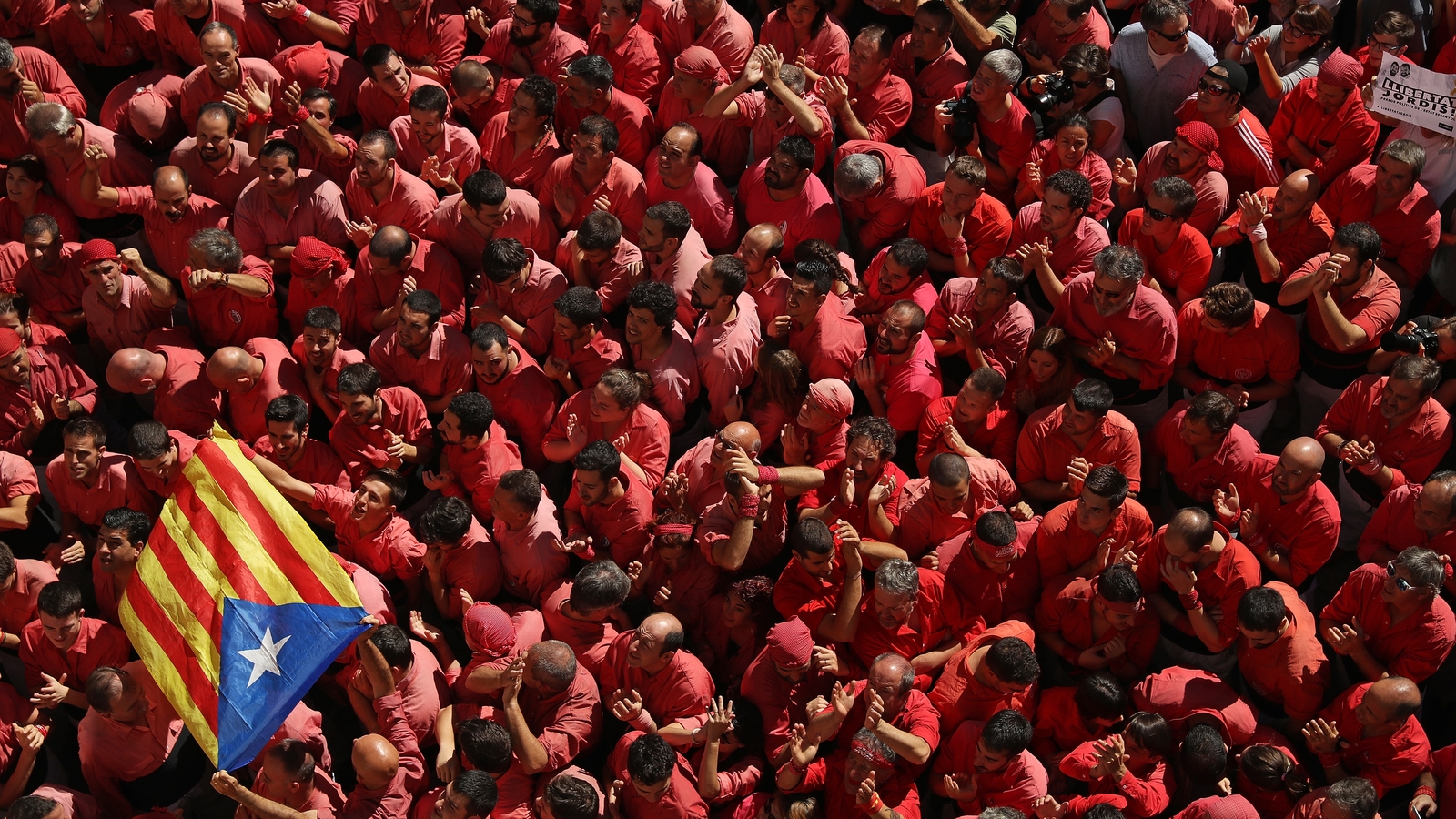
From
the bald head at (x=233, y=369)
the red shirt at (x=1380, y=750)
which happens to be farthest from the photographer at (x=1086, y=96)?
the bald head at (x=233, y=369)

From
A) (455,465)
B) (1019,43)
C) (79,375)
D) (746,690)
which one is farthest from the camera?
(1019,43)

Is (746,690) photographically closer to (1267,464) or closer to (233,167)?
→ (1267,464)

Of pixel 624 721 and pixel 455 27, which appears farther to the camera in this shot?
pixel 455 27

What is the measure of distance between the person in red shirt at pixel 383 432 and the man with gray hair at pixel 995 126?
3.66m

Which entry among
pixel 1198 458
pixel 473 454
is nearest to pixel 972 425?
pixel 1198 458

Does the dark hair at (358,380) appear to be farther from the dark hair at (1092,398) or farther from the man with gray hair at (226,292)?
the dark hair at (1092,398)

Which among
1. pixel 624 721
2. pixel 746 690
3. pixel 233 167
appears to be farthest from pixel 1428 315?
pixel 233 167

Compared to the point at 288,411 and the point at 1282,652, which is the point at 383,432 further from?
the point at 1282,652

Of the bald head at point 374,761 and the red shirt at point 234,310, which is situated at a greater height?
the red shirt at point 234,310

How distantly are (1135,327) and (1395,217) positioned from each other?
1840mm

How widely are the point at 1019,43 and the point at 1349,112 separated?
6.79ft

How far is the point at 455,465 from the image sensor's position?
8445 mm

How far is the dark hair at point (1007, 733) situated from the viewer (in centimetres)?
734

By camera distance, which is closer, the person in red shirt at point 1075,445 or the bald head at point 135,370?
the person in red shirt at point 1075,445
